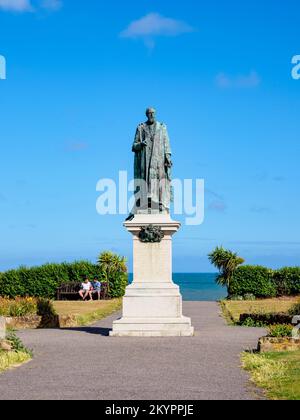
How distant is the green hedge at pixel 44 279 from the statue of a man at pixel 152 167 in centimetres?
2318

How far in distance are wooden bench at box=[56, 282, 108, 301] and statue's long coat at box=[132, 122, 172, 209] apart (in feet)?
73.7

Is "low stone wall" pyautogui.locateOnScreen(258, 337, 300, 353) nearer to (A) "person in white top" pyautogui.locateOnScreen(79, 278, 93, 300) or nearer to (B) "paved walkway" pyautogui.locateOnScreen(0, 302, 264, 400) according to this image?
(B) "paved walkway" pyautogui.locateOnScreen(0, 302, 264, 400)

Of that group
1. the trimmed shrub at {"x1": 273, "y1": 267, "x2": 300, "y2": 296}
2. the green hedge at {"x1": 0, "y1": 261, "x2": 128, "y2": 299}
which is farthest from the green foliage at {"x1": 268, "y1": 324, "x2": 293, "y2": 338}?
the green hedge at {"x1": 0, "y1": 261, "x2": 128, "y2": 299}

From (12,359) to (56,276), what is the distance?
29.5 m

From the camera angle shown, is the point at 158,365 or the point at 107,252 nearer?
the point at 158,365

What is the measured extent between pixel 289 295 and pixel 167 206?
24945 mm

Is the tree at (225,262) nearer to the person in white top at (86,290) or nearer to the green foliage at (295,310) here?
the person in white top at (86,290)

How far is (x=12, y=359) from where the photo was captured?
13055 millimetres

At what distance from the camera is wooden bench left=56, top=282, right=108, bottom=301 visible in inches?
1623

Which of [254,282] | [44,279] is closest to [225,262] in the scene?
[254,282]

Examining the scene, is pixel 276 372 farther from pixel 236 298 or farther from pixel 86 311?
pixel 236 298
